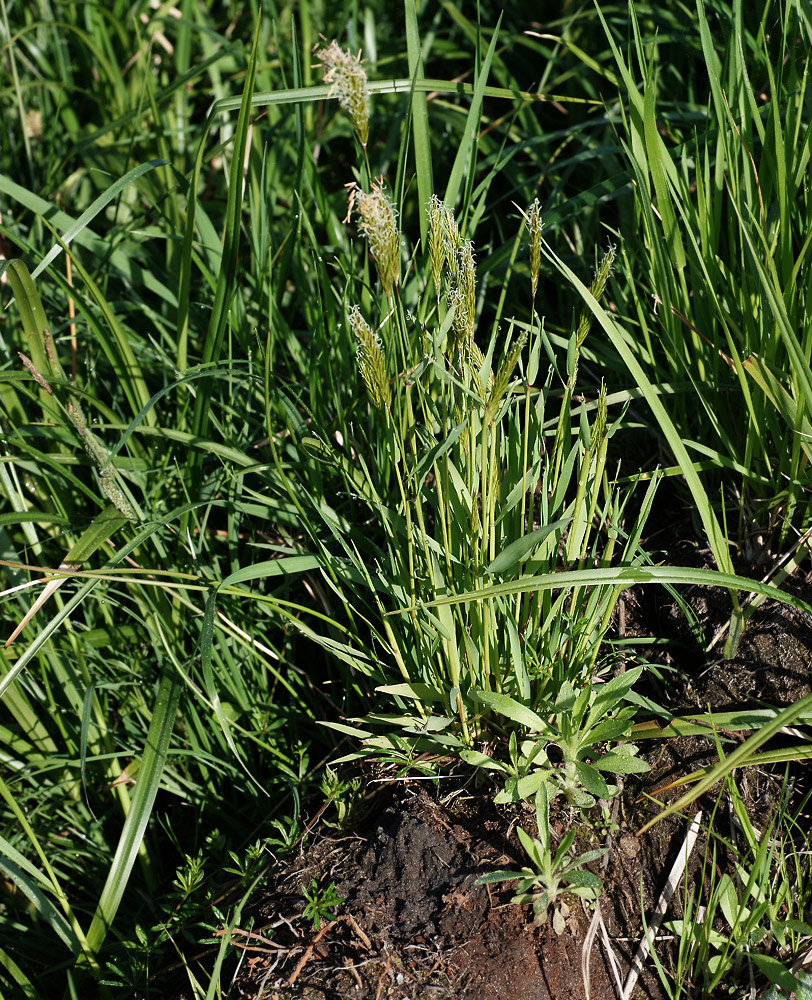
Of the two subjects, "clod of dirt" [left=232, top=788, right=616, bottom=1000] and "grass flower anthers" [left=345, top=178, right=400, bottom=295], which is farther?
"clod of dirt" [left=232, top=788, right=616, bottom=1000]

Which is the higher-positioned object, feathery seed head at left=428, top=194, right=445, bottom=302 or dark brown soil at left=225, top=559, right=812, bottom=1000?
feathery seed head at left=428, top=194, right=445, bottom=302

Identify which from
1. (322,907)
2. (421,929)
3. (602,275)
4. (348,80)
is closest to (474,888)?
(421,929)

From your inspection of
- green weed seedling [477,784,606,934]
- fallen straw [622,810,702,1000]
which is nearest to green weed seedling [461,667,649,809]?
green weed seedling [477,784,606,934]

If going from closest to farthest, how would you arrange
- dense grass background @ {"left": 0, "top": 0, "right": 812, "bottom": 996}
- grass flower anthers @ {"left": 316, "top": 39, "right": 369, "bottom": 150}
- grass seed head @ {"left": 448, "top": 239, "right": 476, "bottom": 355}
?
grass flower anthers @ {"left": 316, "top": 39, "right": 369, "bottom": 150} → grass seed head @ {"left": 448, "top": 239, "right": 476, "bottom": 355} → dense grass background @ {"left": 0, "top": 0, "right": 812, "bottom": 996}

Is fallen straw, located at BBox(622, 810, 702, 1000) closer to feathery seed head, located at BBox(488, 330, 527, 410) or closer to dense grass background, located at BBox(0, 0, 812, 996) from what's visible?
dense grass background, located at BBox(0, 0, 812, 996)

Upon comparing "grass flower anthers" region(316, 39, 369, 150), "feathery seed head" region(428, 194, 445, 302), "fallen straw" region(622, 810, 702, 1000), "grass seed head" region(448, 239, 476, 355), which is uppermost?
"grass flower anthers" region(316, 39, 369, 150)

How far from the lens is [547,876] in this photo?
3.51ft

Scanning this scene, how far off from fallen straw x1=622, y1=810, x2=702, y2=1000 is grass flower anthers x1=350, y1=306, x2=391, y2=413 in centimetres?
78

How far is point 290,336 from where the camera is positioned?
5.39 feet

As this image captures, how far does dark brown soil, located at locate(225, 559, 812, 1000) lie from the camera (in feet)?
3.55

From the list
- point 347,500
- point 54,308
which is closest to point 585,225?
point 347,500

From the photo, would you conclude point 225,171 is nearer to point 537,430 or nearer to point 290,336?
point 290,336

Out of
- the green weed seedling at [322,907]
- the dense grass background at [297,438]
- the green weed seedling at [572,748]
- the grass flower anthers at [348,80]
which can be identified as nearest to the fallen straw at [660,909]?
the green weed seedling at [572,748]

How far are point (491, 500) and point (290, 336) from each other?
721 millimetres
